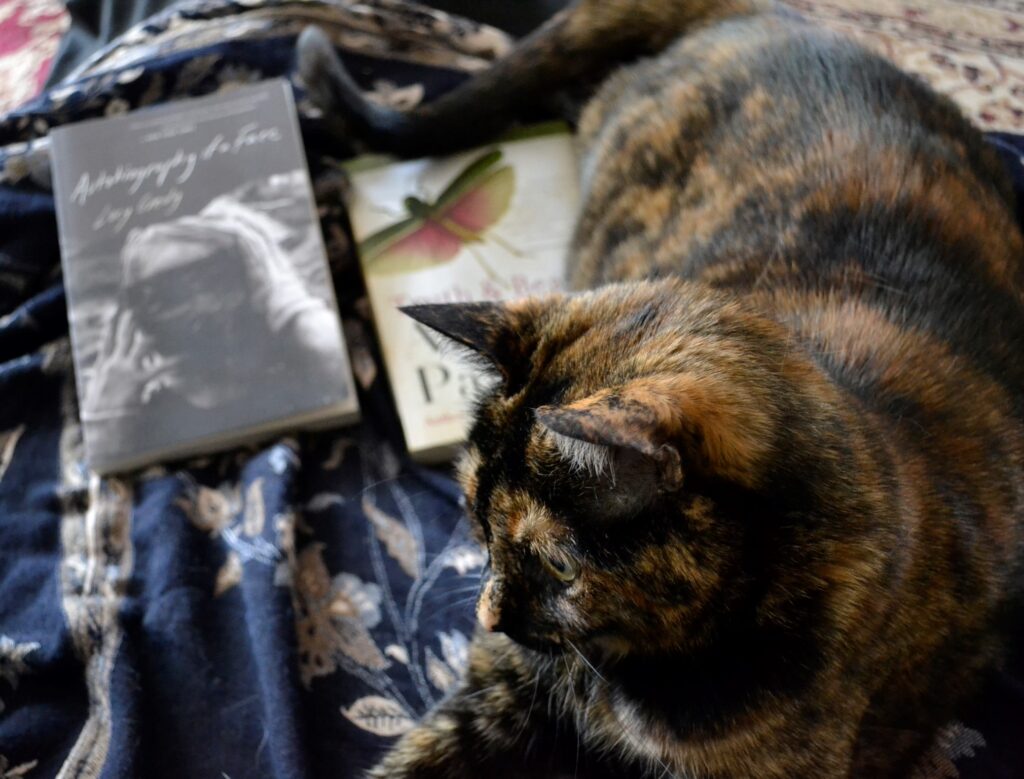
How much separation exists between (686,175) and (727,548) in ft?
1.73

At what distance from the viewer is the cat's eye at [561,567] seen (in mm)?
547

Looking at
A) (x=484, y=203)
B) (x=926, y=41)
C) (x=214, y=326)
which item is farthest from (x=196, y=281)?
(x=926, y=41)

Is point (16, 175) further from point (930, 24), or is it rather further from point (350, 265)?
point (930, 24)

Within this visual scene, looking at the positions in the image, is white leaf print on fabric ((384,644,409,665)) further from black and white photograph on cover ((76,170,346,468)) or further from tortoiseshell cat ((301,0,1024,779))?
black and white photograph on cover ((76,170,346,468))

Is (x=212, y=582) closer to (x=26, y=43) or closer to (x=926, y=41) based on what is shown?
(x=26, y=43)

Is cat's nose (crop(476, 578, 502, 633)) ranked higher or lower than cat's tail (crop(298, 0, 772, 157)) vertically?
lower

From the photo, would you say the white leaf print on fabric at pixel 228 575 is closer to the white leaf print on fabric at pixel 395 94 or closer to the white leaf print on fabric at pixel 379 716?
the white leaf print on fabric at pixel 379 716

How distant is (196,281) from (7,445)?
0.88ft

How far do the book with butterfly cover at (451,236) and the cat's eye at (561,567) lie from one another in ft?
1.44

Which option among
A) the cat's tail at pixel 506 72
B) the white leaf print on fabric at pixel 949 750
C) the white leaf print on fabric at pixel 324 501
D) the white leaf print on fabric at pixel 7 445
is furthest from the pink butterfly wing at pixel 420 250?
the white leaf print on fabric at pixel 949 750

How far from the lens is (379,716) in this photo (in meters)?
0.84

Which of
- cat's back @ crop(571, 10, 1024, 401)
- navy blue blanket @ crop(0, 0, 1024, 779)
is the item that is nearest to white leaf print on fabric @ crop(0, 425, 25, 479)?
navy blue blanket @ crop(0, 0, 1024, 779)

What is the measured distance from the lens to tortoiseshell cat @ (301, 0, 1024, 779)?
0.53 metres

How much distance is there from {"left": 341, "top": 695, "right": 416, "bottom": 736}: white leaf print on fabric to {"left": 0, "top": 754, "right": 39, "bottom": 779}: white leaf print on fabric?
28cm
